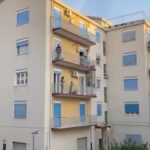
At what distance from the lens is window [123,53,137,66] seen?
3347 centimetres

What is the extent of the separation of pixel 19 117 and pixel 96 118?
9.18 meters

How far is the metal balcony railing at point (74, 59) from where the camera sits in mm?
26500

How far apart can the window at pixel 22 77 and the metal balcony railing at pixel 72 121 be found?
430cm

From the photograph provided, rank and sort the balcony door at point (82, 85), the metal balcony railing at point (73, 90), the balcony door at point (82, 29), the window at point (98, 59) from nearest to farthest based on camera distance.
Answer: the metal balcony railing at point (73, 90)
the balcony door at point (82, 85)
the balcony door at point (82, 29)
the window at point (98, 59)

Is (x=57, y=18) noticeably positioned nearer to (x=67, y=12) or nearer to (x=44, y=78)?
(x=67, y=12)

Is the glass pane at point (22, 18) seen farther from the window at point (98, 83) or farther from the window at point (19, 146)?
the window at point (98, 83)

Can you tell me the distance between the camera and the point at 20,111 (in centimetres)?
2642

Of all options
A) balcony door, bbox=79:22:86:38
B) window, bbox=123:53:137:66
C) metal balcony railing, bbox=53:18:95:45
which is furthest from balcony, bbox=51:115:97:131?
balcony door, bbox=79:22:86:38

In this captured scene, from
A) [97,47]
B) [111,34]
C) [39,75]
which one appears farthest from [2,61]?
[111,34]

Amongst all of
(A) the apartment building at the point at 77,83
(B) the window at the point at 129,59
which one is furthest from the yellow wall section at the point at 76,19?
(B) the window at the point at 129,59

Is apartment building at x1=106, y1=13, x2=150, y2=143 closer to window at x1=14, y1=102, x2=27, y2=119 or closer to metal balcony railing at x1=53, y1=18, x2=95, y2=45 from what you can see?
metal balcony railing at x1=53, y1=18, x2=95, y2=45

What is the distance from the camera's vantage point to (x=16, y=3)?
92.8 ft

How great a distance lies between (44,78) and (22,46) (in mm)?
4165

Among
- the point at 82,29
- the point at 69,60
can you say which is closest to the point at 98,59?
the point at 82,29
